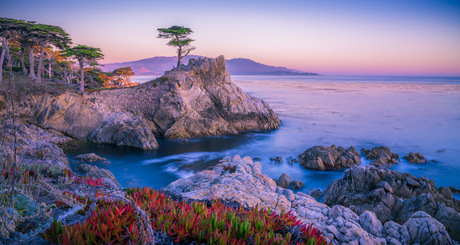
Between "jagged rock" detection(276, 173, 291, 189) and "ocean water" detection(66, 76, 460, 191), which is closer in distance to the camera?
"jagged rock" detection(276, 173, 291, 189)

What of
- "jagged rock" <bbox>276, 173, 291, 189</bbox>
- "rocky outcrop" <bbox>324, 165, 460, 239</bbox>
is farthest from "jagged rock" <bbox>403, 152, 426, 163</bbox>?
"jagged rock" <bbox>276, 173, 291, 189</bbox>

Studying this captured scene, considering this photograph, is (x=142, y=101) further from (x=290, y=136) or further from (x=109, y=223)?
(x=109, y=223)

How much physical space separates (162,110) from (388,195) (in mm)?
21535

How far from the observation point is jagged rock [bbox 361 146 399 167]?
61.5ft

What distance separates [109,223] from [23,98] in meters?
25.5

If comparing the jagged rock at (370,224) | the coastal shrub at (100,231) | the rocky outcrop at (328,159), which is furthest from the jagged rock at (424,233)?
the rocky outcrop at (328,159)

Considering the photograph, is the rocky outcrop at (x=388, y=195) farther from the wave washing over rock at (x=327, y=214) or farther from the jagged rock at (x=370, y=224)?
the jagged rock at (x=370, y=224)

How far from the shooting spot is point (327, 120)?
123 feet

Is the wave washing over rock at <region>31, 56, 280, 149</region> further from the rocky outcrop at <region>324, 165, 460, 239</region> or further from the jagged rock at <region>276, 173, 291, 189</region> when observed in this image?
the rocky outcrop at <region>324, 165, 460, 239</region>

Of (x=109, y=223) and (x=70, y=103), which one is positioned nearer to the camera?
(x=109, y=223)

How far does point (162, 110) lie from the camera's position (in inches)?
1072

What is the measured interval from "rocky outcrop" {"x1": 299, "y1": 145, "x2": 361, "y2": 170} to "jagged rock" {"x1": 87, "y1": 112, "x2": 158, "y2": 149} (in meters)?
13.0

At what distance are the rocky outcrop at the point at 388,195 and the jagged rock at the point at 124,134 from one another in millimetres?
15940

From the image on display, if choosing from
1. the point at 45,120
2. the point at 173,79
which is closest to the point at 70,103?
the point at 45,120
